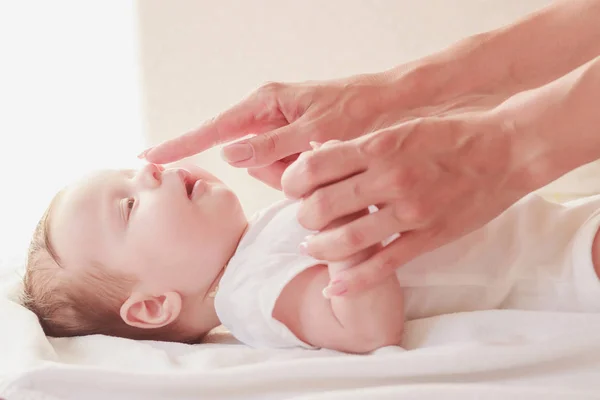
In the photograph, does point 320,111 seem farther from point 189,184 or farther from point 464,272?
point 464,272

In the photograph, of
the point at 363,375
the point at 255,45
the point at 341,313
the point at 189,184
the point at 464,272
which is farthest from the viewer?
the point at 255,45

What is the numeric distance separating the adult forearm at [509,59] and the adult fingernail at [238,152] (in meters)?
0.30

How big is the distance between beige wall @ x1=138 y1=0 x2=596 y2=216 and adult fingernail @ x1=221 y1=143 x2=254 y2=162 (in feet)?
2.35

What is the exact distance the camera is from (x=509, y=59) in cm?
114

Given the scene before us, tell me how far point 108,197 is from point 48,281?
0.15 metres

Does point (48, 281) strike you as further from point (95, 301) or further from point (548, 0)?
point (548, 0)

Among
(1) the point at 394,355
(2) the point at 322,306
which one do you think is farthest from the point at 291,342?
(1) the point at 394,355

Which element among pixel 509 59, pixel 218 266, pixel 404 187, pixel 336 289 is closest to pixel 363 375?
pixel 336 289

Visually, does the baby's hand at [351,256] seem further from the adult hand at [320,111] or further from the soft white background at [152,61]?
the soft white background at [152,61]

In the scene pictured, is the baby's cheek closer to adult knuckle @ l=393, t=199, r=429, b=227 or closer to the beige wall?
adult knuckle @ l=393, t=199, r=429, b=227

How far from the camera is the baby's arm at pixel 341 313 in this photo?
87 cm

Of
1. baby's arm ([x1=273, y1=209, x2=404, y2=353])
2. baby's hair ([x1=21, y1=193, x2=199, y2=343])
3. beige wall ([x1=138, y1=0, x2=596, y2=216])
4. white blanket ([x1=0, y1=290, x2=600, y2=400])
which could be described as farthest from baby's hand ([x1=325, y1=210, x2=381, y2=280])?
beige wall ([x1=138, y1=0, x2=596, y2=216])

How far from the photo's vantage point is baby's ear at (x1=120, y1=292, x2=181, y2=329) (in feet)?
3.35

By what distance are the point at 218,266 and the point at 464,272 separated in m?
0.36
